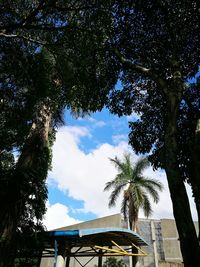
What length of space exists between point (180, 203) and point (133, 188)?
16410 millimetres

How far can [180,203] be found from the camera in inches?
165

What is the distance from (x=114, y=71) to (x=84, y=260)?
18.2 metres

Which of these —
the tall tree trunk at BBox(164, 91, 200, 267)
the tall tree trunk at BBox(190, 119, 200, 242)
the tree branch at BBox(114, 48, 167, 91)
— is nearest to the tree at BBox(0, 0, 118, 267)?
the tree branch at BBox(114, 48, 167, 91)

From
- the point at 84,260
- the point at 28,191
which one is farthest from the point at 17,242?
the point at 84,260

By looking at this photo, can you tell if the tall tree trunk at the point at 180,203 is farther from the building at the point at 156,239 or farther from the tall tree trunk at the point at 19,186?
the building at the point at 156,239

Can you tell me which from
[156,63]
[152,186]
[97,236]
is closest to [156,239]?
[152,186]

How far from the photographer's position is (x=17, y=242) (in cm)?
829

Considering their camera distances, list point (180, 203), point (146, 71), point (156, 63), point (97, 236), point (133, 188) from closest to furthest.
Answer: point (180, 203), point (146, 71), point (156, 63), point (97, 236), point (133, 188)

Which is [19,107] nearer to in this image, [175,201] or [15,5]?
[15,5]

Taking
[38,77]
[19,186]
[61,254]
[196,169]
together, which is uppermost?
[38,77]

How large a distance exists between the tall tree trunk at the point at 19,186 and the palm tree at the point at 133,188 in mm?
12046

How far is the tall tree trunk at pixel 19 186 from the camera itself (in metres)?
6.89

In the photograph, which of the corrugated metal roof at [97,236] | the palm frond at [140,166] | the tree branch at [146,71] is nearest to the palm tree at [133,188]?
the palm frond at [140,166]

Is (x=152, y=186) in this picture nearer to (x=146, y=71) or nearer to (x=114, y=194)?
(x=114, y=194)
